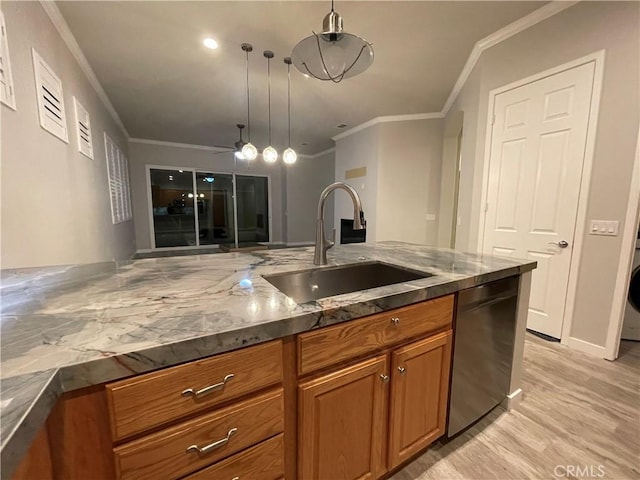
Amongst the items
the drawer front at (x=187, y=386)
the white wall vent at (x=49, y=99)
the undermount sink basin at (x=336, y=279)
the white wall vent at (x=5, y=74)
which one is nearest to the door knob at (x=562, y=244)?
the undermount sink basin at (x=336, y=279)

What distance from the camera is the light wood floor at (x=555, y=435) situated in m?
1.24

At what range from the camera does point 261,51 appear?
2.82 meters

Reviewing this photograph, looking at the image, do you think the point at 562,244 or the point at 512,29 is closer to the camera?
the point at 562,244

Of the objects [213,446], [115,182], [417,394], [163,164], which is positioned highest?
[163,164]

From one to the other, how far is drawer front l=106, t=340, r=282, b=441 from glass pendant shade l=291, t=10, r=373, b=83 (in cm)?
163

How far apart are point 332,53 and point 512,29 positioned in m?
1.97

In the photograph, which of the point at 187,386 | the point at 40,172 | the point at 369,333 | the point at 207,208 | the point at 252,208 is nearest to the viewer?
the point at 187,386

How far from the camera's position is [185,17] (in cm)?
230

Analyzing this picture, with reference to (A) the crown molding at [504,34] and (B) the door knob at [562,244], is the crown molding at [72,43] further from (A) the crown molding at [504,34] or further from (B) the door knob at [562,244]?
(B) the door knob at [562,244]

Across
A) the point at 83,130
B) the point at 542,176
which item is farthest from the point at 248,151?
the point at 542,176

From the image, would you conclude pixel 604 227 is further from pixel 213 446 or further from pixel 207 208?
pixel 207 208

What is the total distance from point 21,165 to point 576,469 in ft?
11.0

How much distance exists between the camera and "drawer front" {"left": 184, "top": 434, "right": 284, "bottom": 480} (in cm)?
71

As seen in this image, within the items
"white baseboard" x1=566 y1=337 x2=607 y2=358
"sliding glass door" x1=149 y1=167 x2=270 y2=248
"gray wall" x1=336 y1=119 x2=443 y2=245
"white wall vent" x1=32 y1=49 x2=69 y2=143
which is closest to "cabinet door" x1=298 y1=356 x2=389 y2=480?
"white baseboard" x1=566 y1=337 x2=607 y2=358
